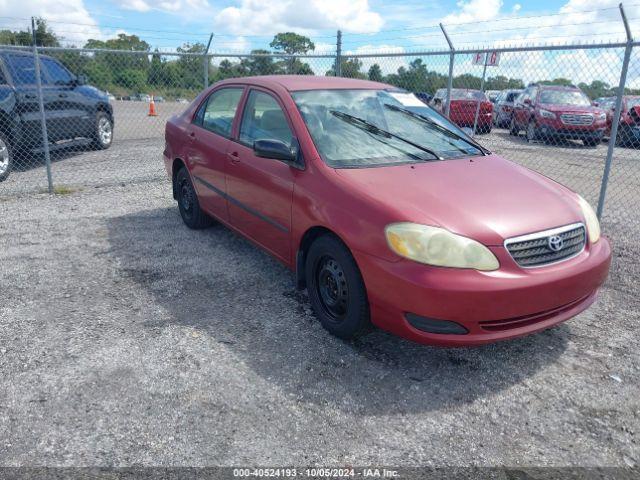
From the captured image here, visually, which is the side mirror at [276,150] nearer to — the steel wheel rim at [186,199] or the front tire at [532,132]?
the steel wheel rim at [186,199]

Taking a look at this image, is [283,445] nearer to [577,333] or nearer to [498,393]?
[498,393]

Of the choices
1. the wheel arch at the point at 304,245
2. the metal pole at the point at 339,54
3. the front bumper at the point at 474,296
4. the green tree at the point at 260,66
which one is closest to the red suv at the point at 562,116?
the metal pole at the point at 339,54

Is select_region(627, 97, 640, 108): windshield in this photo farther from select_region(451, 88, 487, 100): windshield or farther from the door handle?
the door handle

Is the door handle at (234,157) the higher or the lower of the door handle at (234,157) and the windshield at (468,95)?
the lower

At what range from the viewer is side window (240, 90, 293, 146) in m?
4.01

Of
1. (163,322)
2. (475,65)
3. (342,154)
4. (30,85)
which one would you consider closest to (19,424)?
(163,322)

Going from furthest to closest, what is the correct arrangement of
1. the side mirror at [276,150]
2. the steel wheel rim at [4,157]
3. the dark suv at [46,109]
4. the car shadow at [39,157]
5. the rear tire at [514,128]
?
the rear tire at [514,128] → the car shadow at [39,157] → the dark suv at [46,109] → the steel wheel rim at [4,157] → the side mirror at [276,150]

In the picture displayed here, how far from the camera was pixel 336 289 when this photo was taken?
11.4 ft

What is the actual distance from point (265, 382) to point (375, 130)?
2.05 m

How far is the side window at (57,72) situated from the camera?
9.28m

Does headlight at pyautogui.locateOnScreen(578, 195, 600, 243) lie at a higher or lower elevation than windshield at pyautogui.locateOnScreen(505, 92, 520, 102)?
lower

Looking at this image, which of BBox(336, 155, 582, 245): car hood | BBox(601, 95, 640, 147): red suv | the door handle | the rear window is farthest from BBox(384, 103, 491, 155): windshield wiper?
BBox(601, 95, 640, 147): red suv

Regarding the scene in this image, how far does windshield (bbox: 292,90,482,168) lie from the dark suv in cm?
601

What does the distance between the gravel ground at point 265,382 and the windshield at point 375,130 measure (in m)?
1.23
